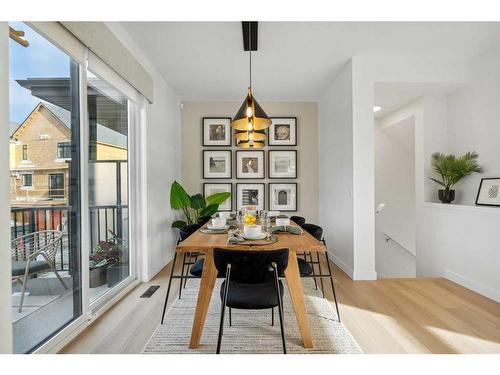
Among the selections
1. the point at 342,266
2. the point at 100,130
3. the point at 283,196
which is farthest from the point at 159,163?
the point at 342,266

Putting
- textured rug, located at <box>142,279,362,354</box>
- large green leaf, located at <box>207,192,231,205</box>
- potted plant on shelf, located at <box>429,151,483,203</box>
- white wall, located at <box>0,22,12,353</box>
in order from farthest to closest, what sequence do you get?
large green leaf, located at <box>207,192,231,205</box> < potted plant on shelf, located at <box>429,151,483,203</box> < textured rug, located at <box>142,279,362,354</box> < white wall, located at <box>0,22,12,353</box>

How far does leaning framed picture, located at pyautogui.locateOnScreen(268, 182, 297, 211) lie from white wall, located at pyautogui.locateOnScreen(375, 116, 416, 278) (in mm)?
1852

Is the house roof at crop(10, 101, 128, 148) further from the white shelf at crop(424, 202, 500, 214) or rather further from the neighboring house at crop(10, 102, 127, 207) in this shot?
the white shelf at crop(424, 202, 500, 214)

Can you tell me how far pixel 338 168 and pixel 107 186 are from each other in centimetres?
289

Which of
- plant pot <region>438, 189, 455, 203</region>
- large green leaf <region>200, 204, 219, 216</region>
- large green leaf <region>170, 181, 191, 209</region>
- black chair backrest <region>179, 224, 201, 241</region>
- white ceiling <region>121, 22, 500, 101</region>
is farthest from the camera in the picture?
large green leaf <region>200, 204, 219, 216</region>

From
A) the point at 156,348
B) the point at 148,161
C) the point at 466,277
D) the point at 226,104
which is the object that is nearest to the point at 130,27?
the point at 148,161

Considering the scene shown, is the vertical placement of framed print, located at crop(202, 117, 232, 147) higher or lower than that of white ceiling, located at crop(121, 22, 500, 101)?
lower

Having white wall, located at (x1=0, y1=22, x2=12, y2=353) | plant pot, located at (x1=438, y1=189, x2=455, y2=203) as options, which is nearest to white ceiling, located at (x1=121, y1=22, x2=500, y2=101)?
white wall, located at (x1=0, y1=22, x2=12, y2=353)

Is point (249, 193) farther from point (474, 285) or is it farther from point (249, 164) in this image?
point (474, 285)

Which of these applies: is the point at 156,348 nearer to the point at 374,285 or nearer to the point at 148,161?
the point at 148,161

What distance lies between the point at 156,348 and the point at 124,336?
330mm

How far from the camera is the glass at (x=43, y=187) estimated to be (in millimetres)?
1561

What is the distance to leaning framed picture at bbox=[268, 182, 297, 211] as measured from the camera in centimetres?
451

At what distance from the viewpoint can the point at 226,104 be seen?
454 centimetres
